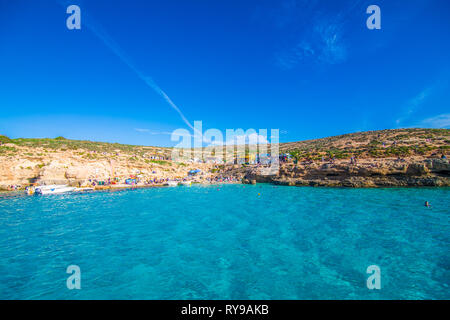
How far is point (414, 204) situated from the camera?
625 inches

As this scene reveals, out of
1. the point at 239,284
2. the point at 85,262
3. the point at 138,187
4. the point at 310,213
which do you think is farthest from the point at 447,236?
the point at 138,187

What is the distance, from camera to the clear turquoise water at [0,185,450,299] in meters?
5.66

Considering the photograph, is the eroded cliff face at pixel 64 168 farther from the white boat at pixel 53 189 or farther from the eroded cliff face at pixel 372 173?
the eroded cliff face at pixel 372 173

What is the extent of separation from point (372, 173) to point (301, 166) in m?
11.2

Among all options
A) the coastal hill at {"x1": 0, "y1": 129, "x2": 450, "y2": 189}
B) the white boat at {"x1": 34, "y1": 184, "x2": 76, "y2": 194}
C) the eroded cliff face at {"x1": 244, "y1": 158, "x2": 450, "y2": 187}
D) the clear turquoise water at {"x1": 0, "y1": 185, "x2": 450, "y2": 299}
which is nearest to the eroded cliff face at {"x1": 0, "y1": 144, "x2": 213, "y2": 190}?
the coastal hill at {"x1": 0, "y1": 129, "x2": 450, "y2": 189}

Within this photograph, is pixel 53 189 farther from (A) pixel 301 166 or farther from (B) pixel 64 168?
(A) pixel 301 166

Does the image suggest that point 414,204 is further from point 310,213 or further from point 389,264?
point 389,264

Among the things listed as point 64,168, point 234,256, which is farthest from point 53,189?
point 234,256

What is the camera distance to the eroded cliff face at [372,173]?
24.2m

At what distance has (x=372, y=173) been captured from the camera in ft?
91.7

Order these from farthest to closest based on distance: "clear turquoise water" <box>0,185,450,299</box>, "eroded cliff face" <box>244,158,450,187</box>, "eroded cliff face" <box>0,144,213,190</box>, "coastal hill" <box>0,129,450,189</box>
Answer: "eroded cliff face" <box>0,144,213,190</box> → "coastal hill" <box>0,129,450,189</box> → "eroded cliff face" <box>244,158,450,187</box> → "clear turquoise water" <box>0,185,450,299</box>

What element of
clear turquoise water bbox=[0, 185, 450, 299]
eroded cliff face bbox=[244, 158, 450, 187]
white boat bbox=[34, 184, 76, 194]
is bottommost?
clear turquoise water bbox=[0, 185, 450, 299]

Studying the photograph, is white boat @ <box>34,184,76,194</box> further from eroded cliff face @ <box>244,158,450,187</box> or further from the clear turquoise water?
eroded cliff face @ <box>244,158,450,187</box>
